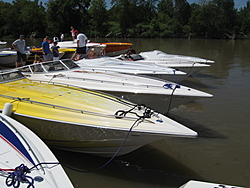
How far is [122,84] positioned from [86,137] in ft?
9.17

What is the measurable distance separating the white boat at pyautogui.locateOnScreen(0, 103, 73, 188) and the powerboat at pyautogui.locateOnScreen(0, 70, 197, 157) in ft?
1.65

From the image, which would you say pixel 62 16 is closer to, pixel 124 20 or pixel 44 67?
pixel 124 20

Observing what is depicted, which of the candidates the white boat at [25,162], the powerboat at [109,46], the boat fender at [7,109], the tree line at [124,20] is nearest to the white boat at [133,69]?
A: the boat fender at [7,109]

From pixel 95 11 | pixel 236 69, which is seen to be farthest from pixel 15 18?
pixel 236 69

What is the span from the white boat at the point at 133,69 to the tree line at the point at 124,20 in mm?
39735

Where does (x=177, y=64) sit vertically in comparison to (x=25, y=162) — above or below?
above

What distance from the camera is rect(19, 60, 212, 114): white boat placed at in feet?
21.1

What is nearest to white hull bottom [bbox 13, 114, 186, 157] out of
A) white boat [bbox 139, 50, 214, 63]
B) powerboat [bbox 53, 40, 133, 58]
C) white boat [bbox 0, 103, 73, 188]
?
white boat [bbox 0, 103, 73, 188]

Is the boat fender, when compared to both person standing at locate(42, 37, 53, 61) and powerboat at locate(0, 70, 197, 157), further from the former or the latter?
person standing at locate(42, 37, 53, 61)

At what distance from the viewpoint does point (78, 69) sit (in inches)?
329

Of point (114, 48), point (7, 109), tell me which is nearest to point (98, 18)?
point (114, 48)

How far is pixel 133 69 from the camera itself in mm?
9281

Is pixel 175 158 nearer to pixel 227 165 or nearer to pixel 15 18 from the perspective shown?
pixel 227 165

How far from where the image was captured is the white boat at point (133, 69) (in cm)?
905
